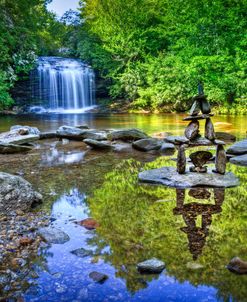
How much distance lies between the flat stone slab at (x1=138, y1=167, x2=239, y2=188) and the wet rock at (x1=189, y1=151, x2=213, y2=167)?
0.22m

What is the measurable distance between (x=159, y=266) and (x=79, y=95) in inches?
1101

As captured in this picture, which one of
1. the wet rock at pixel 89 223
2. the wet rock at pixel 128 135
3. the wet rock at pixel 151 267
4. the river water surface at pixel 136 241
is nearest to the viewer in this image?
the river water surface at pixel 136 241

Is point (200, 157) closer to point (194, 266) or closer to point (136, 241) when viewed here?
point (136, 241)

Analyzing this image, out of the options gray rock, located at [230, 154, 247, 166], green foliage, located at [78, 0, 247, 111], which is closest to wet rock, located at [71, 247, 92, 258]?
gray rock, located at [230, 154, 247, 166]

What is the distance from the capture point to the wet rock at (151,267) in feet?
9.96

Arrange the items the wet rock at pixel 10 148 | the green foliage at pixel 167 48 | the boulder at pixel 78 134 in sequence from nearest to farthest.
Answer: the wet rock at pixel 10 148, the boulder at pixel 78 134, the green foliage at pixel 167 48

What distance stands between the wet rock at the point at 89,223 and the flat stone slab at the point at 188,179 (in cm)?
188

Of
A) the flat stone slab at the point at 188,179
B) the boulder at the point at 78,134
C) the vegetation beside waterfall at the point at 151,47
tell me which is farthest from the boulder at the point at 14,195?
the vegetation beside waterfall at the point at 151,47

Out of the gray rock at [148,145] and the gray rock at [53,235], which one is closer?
the gray rock at [53,235]

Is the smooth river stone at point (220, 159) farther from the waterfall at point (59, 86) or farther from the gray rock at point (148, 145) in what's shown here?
the waterfall at point (59, 86)

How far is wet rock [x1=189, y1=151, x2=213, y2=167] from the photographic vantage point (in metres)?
6.11

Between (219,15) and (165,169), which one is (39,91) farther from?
(165,169)

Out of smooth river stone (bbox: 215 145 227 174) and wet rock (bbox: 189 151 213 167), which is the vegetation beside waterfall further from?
smooth river stone (bbox: 215 145 227 174)

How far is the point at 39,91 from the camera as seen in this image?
2972cm
